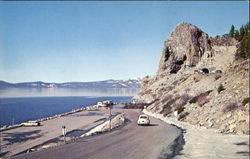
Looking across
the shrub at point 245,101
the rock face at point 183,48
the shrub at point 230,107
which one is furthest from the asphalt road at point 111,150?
the rock face at point 183,48

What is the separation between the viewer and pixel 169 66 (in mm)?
153000

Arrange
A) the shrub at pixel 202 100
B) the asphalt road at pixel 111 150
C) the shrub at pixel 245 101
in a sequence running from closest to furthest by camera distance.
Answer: the asphalt road at pixel 111 150 → the shrub at pixel 245 101 → the shrub at pixel 202 100

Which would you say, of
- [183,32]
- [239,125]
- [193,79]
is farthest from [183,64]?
[239,125]

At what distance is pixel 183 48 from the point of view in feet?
522

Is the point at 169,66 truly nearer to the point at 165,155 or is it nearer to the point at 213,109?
the point at 213,109

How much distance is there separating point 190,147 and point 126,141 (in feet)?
19.4

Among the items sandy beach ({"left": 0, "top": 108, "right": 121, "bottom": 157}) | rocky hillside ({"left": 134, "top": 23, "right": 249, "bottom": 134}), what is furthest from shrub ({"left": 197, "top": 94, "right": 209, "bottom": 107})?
sandy beach ({"left": 0, "top": 108, "right": 121, "bottom": 157})

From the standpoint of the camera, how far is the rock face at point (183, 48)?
5994 inches

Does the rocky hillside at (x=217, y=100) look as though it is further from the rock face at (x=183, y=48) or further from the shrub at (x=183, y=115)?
the rock face at (x=183, y=48)

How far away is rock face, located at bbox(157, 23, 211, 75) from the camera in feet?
500

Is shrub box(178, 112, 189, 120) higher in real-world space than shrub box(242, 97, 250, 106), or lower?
lower

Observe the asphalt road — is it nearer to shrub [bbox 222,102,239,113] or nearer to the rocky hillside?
the rocky hillside

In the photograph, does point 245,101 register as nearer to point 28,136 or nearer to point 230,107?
point 230,107

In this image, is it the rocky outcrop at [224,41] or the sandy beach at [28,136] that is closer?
the sandy beach at [28,136]
